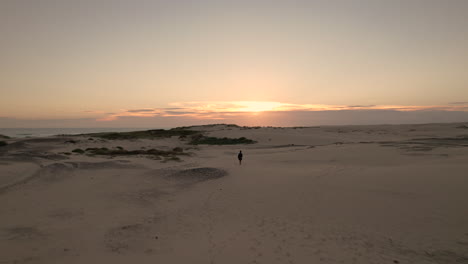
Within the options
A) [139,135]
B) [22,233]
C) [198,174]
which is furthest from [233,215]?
[139,135]

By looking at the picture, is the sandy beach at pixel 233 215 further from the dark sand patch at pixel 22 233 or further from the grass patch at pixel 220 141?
the grass patch at pixel 220 141

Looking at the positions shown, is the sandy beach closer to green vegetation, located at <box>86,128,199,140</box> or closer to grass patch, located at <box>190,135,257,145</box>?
grass patch, located at <box>190,135,257,145</box>

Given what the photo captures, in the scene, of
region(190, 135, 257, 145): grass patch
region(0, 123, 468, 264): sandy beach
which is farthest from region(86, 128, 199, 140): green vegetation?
region(0, 123, 468, 264): sandy beach

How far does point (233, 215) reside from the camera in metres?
9.63

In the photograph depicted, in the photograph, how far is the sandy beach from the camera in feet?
22.2

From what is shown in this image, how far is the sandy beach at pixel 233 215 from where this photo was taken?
22.2ft

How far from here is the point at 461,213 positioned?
8.45m

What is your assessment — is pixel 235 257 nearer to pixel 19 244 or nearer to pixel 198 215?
pixel 198 215

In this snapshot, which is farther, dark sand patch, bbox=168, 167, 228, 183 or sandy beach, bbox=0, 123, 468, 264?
dark sand patch, bbox=168, 167, 228, 183

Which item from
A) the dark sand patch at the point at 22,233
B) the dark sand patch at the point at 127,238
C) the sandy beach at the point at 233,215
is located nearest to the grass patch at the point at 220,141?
the sandy beach at the point at 233,215

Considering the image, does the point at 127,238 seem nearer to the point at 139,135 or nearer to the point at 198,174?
the point at 198,174

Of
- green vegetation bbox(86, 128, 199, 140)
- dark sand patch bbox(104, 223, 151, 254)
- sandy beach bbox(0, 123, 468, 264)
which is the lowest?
dark sand patch bbox(104, 223, 151, 254)

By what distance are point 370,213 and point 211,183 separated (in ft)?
25.3

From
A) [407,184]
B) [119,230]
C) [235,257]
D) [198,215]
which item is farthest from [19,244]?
[407,184]
